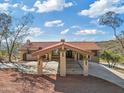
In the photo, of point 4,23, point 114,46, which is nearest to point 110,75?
point 4,23

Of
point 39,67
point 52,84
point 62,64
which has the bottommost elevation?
point 52,84

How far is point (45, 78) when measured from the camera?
866 inches

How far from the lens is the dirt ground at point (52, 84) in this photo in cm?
1784

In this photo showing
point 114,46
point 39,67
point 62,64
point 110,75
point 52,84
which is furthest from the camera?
point 114,46

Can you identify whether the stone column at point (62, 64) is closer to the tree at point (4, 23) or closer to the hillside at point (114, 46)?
the tree at point (4, 23)

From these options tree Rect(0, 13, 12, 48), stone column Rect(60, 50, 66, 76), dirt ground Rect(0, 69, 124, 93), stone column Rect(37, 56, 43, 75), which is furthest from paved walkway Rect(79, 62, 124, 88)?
tree Rect(0, 13, 12, 48)

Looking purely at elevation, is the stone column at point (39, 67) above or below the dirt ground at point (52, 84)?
above

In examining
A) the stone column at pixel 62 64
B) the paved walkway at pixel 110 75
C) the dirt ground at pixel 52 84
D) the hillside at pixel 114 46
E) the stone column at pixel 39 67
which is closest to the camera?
the dirt ground at pixel 52 84

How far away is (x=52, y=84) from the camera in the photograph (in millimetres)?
19703

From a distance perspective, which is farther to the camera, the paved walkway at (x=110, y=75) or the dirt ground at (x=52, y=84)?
the paved walkway at (x=110, y=75)

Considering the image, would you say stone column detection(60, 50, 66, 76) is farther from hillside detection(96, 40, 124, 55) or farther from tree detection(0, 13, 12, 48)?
hillside detection(96, 40, 124, 55)

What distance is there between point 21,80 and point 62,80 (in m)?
3.45

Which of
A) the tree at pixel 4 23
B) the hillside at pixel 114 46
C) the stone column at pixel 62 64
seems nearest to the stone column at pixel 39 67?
the stone column at pixel 62 64

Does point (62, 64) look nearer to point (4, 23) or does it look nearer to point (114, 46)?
point (4, 23)
